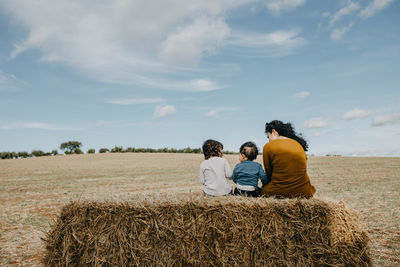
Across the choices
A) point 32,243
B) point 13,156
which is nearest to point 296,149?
point 32,243

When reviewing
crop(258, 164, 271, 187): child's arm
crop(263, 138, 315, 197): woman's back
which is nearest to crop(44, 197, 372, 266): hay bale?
crop(263, 138, 315, 197): woman's back

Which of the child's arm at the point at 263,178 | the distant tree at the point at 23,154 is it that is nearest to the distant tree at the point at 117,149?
the distant tree at the point at 23,154

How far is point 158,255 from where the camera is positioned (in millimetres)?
4488

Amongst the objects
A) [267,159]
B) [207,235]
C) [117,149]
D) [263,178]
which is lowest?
[207,235]

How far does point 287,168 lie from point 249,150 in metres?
1.35

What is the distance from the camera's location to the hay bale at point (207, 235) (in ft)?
14.6

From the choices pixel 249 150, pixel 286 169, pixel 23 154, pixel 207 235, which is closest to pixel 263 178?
pixel 249 150

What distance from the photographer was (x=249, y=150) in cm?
601

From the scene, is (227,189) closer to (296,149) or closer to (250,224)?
(250,224)

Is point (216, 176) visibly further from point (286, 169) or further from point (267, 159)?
point (286, 169)

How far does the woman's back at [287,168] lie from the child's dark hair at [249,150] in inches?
38.2

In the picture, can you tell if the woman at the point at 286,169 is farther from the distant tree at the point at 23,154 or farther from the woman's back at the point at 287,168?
the distant tree at the point at 23,154

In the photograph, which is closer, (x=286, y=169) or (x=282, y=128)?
(x=286, y=169)

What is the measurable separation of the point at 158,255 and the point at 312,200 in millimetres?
2663
